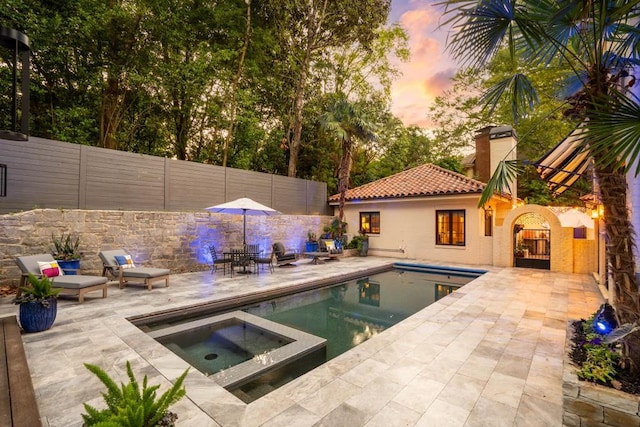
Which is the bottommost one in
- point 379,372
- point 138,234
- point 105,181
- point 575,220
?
point 379,372

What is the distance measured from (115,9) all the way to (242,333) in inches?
494

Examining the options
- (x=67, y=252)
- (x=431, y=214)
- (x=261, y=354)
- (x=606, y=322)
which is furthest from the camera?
(x=431, y=214)

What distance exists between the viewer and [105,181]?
8.43m

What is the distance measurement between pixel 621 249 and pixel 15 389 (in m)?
5.95

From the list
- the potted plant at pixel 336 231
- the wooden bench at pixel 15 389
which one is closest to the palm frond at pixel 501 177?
the wooden bench at pixel 15 389

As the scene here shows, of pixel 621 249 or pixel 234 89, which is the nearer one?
pixel 621 249

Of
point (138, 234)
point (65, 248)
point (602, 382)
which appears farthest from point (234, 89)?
point (602, 382)

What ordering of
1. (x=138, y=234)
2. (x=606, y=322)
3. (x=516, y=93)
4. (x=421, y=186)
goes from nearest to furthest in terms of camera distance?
(x=606, y=322) < (x=516, y=93) < (x=138, y=234) < (x=421, y=186)

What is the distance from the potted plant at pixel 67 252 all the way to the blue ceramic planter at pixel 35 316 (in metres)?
3.10

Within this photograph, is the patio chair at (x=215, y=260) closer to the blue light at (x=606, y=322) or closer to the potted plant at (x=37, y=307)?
the potted plant at (x=37, y=307)

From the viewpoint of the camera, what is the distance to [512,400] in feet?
9.50

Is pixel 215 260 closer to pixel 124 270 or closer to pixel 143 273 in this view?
pixel 143 273

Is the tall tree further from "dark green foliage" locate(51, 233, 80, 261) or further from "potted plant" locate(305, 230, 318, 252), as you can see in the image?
"dark green foliage" locate(51, 233, 80, 261)

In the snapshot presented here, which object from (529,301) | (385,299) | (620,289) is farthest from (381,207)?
(620,289)
